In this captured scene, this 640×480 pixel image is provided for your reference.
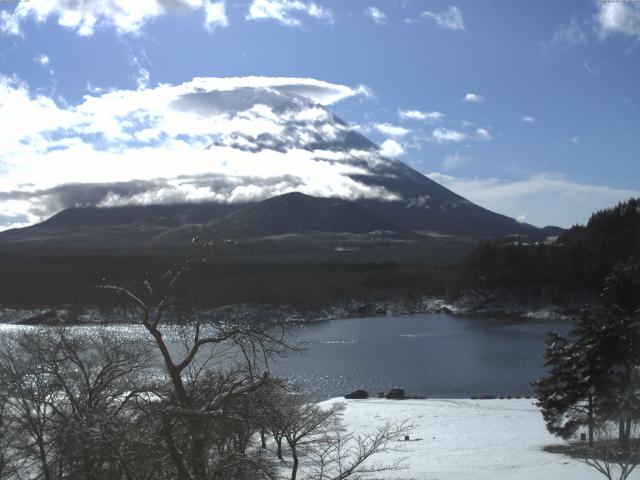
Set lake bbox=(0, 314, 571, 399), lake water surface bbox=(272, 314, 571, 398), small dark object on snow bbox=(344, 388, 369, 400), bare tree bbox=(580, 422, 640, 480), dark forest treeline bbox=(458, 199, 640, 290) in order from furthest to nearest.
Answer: dark forest treeline bbox=(458, 199, 640, 290) → lake water surface bbox=(272, 314, 571, 398) → lake bbox=(0, 314, 571, 399) → small dark object on snow bbox=(344, 388, 369, 400) → bare tree bbox=(580, 422, 640, 480)

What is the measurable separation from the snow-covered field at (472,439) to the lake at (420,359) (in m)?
3.90

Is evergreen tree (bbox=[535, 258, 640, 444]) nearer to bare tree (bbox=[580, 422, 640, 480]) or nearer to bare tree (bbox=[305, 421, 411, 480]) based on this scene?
bare tree (bbox=[580, 422, 640, 480])

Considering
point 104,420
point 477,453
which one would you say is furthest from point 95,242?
point 104,420

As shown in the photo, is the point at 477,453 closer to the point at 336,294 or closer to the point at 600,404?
the point at 600,404

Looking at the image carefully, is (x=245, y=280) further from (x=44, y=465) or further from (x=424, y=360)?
(x=44, y=465)

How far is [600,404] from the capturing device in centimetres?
1791

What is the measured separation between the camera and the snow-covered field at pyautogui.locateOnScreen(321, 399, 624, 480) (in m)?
17.1

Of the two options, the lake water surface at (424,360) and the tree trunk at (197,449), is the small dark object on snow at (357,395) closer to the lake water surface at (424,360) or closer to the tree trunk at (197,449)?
the lake water surface at (424,360)

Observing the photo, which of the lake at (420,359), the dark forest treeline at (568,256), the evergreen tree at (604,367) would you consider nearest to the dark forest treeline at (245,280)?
the dark forest treeline at (568,256)

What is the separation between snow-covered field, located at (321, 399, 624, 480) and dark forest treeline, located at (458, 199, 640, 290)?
6398 centimetres

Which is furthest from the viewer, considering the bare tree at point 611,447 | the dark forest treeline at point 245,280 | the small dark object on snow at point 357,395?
the dark forest treeline at point 245,280

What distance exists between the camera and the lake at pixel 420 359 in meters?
34.6

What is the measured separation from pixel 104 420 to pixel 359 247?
569ft

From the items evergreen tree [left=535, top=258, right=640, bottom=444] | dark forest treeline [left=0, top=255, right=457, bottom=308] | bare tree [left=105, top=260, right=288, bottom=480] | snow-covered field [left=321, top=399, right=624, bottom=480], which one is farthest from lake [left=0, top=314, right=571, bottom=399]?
bare tree [left=105, top=260, right=288, bottom=480]
